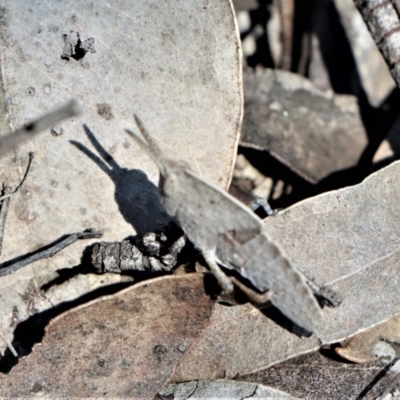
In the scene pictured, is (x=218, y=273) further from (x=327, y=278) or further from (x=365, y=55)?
(x=365, y=55)

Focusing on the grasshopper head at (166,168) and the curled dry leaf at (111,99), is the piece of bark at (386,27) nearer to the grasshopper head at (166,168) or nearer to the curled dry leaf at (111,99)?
the curled dry leaf at (111,99)

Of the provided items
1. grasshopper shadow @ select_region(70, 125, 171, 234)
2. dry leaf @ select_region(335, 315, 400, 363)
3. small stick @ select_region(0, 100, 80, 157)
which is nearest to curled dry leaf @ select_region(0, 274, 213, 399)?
grasshopper shadow @ select_region(70, 125, 171, 234)

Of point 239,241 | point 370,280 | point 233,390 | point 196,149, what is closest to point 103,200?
point 196,149

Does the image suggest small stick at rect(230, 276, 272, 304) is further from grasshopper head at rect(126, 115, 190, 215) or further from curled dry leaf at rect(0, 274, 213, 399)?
grasshopper head at rect(126, 115, 190, 215)

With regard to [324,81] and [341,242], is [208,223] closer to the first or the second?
[341,242]

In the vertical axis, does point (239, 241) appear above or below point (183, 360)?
above
